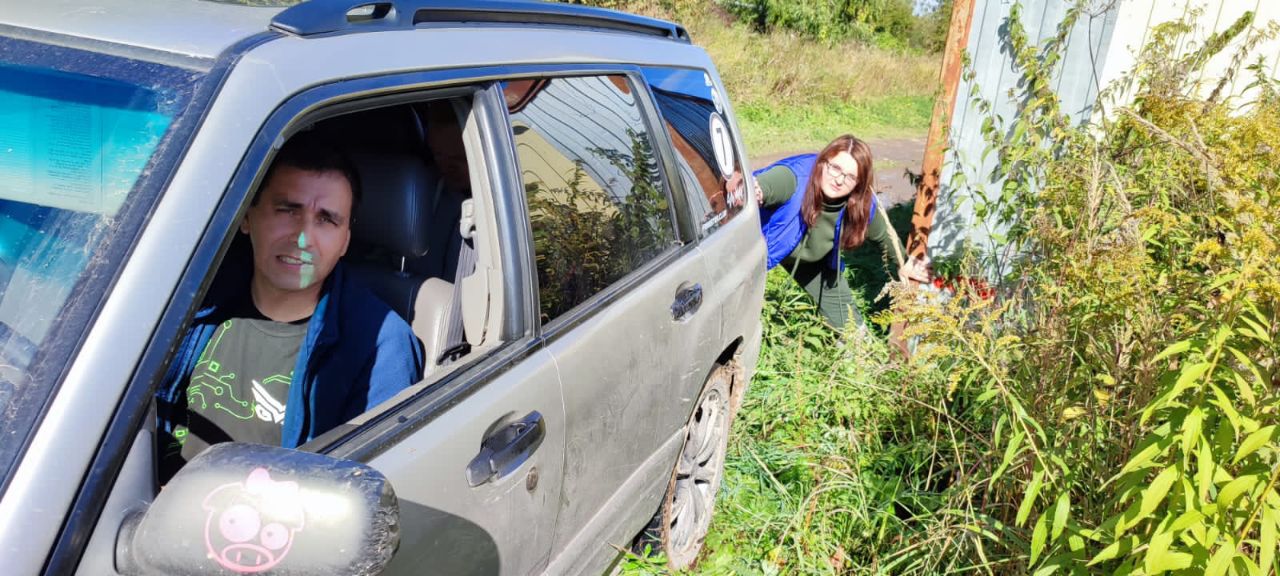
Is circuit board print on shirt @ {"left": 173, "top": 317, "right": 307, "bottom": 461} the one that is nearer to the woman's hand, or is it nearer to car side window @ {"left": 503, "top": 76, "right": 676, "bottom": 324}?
car side window @ {"left": 503, "top": 76, "right": 676, "bottom": 324}

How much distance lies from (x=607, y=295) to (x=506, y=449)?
2.07 feet

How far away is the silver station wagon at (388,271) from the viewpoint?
114cm

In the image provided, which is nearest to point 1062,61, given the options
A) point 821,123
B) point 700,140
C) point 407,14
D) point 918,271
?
point 918,271

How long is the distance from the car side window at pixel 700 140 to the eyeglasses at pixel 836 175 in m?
1.23

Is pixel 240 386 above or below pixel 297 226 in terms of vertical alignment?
below

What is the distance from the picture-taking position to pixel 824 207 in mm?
4809

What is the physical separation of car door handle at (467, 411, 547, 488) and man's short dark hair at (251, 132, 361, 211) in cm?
75

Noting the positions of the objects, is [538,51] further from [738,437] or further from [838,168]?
[838,168]

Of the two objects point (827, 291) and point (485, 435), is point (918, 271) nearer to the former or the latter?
point (827, 291)

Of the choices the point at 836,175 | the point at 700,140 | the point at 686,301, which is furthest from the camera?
the point at 836,175

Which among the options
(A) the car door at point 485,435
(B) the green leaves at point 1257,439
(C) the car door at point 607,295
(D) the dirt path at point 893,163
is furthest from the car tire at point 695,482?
(D) the dirt path at point 893,163

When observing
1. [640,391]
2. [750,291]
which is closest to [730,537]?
[750,291]

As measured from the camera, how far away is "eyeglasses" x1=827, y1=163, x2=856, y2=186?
15.3 ft

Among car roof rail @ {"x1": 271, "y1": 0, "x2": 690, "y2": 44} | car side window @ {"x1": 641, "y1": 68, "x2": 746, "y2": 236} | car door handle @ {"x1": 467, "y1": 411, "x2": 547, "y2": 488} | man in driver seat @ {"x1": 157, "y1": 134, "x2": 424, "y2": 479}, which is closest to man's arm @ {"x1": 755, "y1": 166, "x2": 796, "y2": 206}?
car side window @ {"x1": 641, "y1": 68, "x2": 746, "y2": 236}
